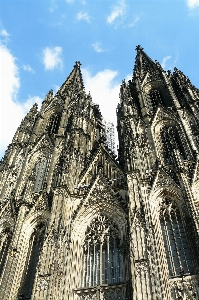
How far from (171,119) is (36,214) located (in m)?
10.7

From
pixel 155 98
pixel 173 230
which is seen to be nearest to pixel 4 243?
pixel 173 230

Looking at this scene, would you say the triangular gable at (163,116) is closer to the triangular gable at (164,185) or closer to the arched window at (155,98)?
the arched window at (155,98)

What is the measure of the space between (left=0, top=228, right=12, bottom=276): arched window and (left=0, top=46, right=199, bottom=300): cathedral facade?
53 millimetres

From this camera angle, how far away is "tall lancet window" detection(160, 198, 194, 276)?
15.3m

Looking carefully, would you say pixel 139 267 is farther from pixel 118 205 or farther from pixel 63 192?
pixel 63 192

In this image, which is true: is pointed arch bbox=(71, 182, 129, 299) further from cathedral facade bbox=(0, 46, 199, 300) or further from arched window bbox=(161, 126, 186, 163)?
arched window bbox=(161, 126, 186, 163)

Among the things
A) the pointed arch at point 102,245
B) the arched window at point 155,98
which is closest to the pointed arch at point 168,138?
the arched window at point 155,98

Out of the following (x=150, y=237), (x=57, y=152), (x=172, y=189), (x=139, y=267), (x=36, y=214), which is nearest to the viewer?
(x=139, y=267)

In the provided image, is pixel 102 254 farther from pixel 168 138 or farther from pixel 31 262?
pixel 168 138

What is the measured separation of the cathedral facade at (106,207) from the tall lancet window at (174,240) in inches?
1.7

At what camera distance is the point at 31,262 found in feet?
57.9

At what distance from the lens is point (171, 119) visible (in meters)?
24.4

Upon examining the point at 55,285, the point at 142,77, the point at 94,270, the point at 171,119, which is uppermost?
the point at 142,77

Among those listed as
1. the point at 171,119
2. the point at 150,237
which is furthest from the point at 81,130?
the point at 150,237
